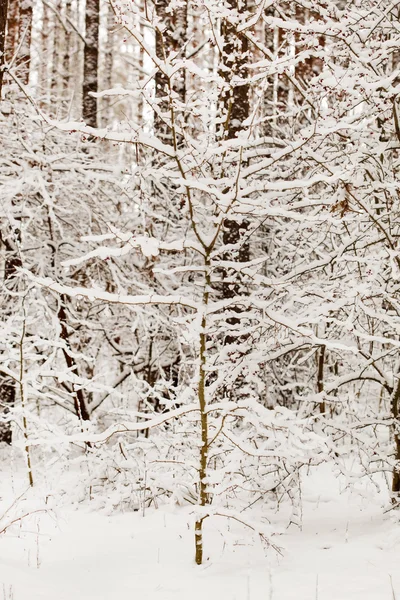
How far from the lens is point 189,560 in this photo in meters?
4.78

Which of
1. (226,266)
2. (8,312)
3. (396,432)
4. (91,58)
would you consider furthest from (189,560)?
(91,58)

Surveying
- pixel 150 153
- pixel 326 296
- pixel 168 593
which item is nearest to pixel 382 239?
pixel 326 296

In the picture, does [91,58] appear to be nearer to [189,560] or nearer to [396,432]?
[396,432]

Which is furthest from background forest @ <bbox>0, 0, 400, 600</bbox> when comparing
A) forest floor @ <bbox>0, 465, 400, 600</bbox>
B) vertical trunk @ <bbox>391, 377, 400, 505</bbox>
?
forest floor @ <bbox>0, 465, 400, 600</bbox>

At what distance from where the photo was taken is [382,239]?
552 cm

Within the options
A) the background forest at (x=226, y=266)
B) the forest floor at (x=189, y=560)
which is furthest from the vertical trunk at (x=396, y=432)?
the forest floor at (x=189, y=560)

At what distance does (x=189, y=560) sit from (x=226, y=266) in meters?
2.32

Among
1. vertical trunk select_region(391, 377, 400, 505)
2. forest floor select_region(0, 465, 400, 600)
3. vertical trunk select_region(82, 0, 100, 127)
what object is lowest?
forest floor select_region(0, 465, 400, 600)

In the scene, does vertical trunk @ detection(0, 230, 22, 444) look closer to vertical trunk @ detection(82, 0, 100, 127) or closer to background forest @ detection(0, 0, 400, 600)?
background forest @ detection(0, 0, 400, 600)

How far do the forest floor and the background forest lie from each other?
219 mm

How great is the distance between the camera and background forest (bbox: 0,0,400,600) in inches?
171

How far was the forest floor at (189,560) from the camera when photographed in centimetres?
410

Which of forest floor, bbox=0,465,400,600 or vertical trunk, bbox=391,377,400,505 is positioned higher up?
vertical trunk, bbox=391,377,400,505

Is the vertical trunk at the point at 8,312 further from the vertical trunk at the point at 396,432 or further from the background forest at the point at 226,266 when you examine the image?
the vertical trunk at the point at 396,432
